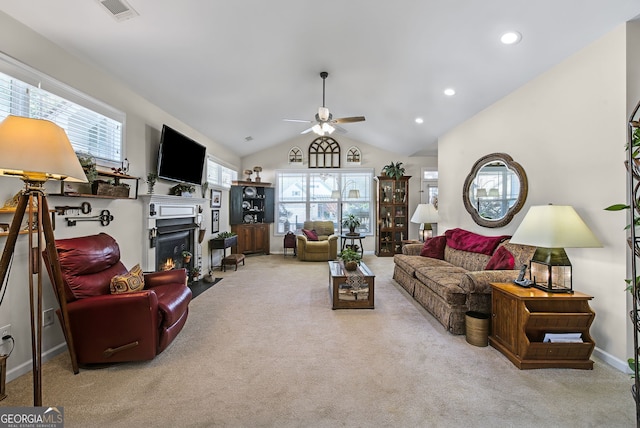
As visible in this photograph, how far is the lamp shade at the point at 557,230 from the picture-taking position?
2.20 metres

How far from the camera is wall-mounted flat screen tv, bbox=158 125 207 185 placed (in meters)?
3.94

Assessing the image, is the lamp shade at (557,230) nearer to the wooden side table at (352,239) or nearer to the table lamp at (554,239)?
the table lamp at (554,239)

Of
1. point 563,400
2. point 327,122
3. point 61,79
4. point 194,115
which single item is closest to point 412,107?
point 327,122

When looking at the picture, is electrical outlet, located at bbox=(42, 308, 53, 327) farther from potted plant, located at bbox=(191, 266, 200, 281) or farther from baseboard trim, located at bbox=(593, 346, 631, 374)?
baseboard trim, located at bbox=(593, 346, 631, 374)

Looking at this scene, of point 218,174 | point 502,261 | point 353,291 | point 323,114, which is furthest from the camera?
point 218,174

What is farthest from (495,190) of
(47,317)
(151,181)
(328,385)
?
(47,317)

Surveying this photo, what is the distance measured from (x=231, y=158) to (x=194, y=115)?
2.55 m

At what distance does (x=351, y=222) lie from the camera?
7.34 metres

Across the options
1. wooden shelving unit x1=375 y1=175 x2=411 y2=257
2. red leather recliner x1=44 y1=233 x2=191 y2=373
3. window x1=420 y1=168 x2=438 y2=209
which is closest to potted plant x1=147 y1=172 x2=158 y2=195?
red leather recliner x1=44 y1=233 x2=191 y2=373

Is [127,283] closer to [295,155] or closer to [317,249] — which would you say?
[317,249]

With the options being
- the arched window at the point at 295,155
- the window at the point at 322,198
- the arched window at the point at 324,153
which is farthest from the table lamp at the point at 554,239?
the arched window at the point at 295,155

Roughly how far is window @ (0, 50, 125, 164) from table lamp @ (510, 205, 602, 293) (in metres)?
4.17

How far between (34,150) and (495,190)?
459 centimetres

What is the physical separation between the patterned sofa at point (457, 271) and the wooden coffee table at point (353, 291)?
69 cm
